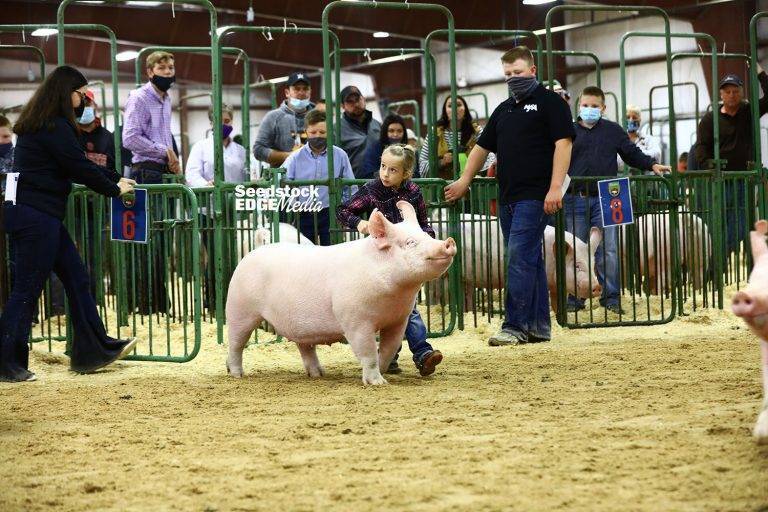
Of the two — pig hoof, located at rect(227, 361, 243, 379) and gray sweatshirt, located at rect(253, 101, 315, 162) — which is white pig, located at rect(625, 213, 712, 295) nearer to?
gray sweatshirt, located at rect(253, 101, 315, 162)

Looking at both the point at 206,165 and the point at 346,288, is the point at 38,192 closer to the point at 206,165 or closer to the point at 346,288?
the point at 346,288

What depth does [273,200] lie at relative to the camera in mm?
7797

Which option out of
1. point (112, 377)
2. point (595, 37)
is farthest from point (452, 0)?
point (112, 377)

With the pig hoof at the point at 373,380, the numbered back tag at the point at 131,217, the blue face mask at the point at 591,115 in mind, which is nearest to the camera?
the pig hoof at the point at 373,380

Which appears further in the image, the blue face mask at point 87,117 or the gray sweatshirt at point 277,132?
the gray sweatshirt at point 277,132

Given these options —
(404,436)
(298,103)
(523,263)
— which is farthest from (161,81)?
(404,436)

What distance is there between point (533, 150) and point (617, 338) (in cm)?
148

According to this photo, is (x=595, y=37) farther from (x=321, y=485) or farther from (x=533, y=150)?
(x=321, y=485)

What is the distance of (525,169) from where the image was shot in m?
7.72

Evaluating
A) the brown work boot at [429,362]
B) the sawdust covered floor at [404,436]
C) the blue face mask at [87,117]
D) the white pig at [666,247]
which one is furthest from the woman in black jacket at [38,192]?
the white pig at [666,247]

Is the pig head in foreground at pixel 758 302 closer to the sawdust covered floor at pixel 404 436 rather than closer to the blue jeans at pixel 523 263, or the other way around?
the sawdust covered floor at pixel 404 436

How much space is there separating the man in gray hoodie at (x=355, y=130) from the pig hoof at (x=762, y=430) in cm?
619

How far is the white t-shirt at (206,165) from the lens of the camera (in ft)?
34.6

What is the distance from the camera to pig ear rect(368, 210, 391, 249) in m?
5.89
